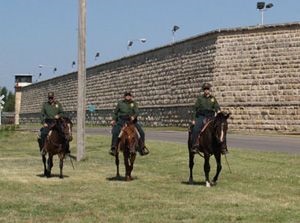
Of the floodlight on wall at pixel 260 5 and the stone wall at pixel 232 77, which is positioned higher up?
the floodlight on wall at pixel 260 5

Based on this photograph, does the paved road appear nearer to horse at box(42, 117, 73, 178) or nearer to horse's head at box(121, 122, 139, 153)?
horse's head at box(121, 122, 139, 153)

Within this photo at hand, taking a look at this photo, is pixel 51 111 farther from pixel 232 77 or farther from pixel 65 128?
pixel 232 77

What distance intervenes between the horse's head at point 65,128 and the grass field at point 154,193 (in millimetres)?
1130

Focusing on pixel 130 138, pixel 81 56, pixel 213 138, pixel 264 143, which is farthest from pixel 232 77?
pixel 213 138

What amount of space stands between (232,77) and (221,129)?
117 feet

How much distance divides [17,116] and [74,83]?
40.9 m

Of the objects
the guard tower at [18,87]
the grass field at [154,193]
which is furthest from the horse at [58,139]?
the guard tower at [18,87]

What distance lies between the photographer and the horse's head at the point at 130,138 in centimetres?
1803

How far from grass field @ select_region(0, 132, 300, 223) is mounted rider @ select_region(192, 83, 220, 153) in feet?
3.81

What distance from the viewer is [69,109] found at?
88875 millimetres

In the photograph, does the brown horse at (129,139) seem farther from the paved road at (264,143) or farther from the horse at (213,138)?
the paved road at (264,143)

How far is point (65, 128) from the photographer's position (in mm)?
18500

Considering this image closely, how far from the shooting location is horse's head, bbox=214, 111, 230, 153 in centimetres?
1611

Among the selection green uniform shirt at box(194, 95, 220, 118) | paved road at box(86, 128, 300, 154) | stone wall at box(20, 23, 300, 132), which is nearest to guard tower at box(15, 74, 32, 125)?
stone wall at box(20, 23, 300, 132)
